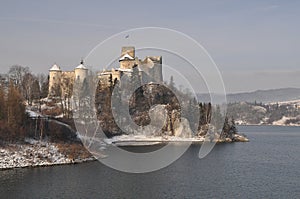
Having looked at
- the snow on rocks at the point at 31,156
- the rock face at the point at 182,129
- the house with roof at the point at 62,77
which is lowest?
the snow on rocks at the point at 31,156

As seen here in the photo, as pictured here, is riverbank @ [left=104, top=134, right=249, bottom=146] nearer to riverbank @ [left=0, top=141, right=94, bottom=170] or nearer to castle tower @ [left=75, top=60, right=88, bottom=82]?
riverbank @ [left=0, top=141, right=94, bottom=170]

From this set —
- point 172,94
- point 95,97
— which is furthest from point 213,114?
point 95,97

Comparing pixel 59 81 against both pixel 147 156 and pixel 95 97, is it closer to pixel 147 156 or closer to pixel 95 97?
pixel 95 97

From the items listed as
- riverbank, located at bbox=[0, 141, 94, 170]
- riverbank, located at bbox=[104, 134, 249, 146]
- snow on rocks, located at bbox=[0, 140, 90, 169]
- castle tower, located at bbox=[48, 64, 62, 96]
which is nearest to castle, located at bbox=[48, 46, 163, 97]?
castle tower, located at bbox=[48, 64, 62, 96]

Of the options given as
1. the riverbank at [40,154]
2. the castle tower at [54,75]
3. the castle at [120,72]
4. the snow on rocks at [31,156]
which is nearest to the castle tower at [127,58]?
the castle at [120,72]

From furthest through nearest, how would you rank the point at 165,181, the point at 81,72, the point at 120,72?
the point at 120,72, the point at 81,72, the point at 165,181

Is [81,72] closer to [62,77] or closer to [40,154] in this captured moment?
[62,77]

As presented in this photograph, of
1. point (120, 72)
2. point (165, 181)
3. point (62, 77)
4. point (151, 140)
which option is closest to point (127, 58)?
point (120, 72)

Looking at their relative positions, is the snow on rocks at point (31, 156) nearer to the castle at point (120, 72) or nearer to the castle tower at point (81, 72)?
the castle at point (120, 72)
